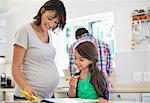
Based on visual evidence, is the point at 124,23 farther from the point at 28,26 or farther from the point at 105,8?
the point at 28,26

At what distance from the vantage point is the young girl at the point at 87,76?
1478 millimetres

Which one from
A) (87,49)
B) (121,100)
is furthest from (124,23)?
(87,49)

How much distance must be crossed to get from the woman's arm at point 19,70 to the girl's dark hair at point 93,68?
35 cm

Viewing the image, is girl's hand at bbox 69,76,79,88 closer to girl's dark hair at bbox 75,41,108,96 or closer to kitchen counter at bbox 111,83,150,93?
girl's dark hair at bbox 75,41,108,96

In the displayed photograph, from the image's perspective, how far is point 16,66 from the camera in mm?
1290

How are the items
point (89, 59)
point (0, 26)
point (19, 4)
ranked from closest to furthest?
1. point (89, 59)
2. point (19, 4)
3. point (0, 26)

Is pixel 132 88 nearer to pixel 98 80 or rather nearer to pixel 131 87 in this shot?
pixel 131 87

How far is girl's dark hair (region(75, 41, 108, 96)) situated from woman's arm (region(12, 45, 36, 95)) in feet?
1.16

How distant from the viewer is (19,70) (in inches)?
50.9

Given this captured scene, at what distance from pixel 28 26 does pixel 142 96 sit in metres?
1.72

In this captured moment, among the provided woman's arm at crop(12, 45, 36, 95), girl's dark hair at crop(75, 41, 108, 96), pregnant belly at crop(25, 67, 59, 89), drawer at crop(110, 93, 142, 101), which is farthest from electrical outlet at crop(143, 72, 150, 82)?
woman's arm at crop(12, 45, 36, 95)

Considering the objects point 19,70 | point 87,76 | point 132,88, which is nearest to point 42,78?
point 19,70

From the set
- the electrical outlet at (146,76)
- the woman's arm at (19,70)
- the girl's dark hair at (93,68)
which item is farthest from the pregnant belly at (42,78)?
the electrical outlet at (146,76)

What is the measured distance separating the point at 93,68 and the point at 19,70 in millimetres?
444
